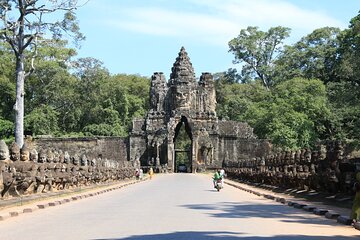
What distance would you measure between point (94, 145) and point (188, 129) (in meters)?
10.8

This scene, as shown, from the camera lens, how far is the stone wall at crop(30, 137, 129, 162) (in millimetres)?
68188

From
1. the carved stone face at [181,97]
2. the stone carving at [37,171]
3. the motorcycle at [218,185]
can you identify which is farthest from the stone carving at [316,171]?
the carved stone face at [181,97]

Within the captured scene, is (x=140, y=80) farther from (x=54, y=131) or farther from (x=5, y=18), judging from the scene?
(x=5, y=18)

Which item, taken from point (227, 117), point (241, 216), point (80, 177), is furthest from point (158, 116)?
point (241, 216)

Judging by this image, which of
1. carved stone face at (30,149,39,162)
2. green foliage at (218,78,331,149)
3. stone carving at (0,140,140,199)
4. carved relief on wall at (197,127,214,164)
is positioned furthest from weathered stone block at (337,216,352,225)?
carved relief on wall at (197,127,214,164)

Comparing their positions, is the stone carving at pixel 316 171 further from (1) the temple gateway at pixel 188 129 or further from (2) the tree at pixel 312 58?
(2) the tree at pixel 312 58

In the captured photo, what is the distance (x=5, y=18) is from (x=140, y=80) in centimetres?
Answer: 5978

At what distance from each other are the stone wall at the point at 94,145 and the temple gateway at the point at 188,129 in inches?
47.3

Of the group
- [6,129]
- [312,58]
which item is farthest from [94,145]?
[312,58]

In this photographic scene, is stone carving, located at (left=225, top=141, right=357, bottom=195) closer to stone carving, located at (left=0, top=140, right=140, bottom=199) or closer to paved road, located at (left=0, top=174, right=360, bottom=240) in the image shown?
paved road, located at (left=0, top=174, right=360, bottom=240)

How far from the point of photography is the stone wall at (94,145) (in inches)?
2685

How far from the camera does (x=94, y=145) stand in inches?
2714

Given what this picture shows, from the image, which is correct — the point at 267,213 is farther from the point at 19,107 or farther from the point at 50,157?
the point at 19,107

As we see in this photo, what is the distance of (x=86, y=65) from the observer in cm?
7819
